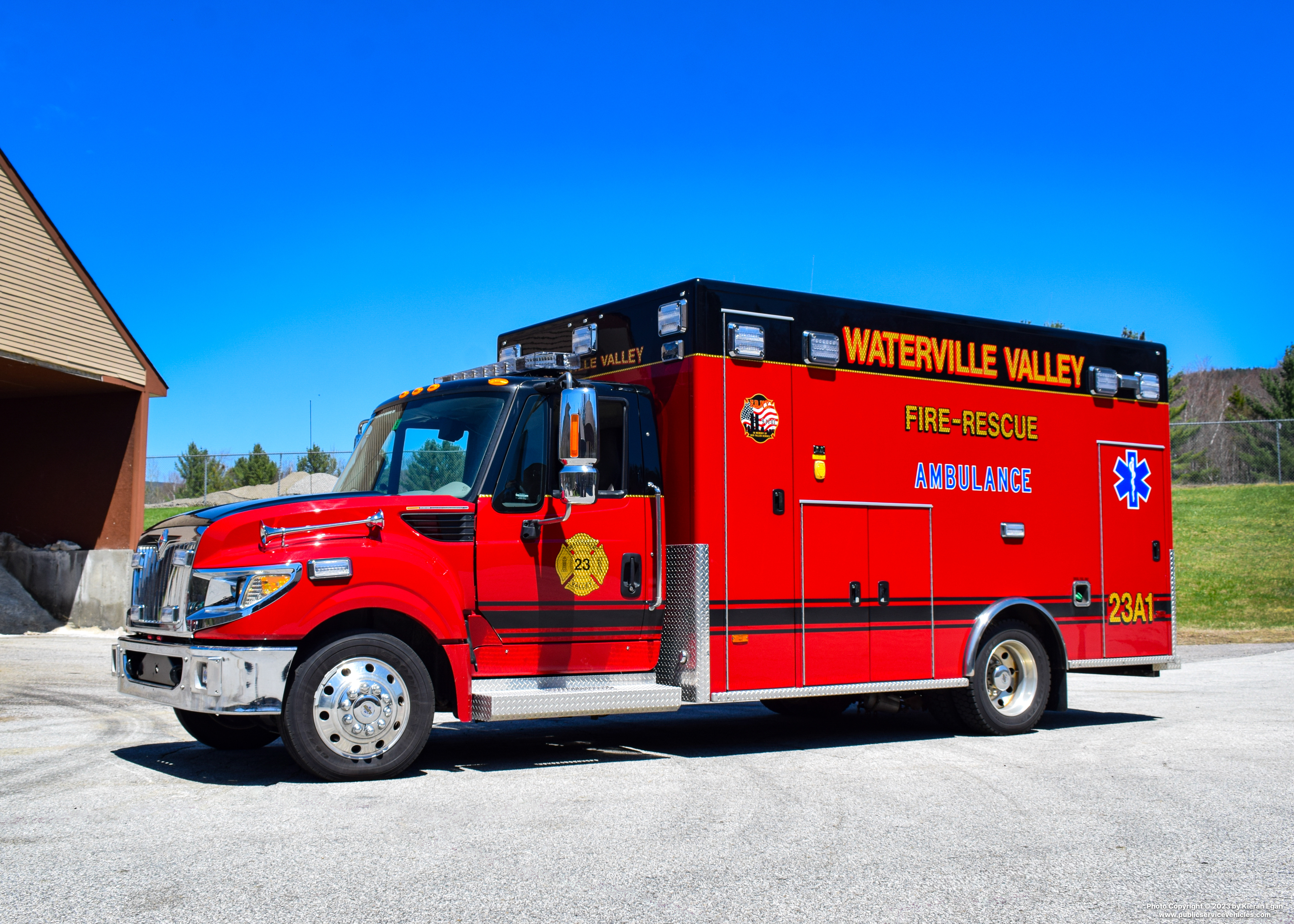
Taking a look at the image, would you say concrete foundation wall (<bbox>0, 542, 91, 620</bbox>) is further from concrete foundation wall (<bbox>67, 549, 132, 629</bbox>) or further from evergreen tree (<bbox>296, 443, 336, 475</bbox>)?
evergreen tree (<bbox>296, 443, 336, 475</bbox>)

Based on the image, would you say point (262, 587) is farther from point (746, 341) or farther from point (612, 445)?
point (746, 341)

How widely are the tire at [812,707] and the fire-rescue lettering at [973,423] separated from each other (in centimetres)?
251

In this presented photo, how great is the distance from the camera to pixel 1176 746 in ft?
30.4

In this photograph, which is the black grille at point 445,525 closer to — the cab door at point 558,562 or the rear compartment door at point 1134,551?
the cab door at point 558,562

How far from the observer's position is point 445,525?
7422mm

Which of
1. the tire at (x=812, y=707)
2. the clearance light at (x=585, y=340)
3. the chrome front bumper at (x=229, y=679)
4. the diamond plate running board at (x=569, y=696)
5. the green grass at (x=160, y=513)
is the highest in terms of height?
the clearance light at (x=585, y=340)

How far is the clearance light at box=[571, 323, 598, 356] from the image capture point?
30.3 feet

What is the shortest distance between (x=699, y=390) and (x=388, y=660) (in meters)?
2.89

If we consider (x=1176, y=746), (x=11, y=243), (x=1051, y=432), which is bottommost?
(x=1176, y=746)

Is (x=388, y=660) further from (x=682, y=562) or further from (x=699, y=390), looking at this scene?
(x=699, y=390)

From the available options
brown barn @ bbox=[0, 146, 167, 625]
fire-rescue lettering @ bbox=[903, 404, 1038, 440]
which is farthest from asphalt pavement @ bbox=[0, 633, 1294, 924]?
brown barn @ bbox=[0, 146, 167, 625]

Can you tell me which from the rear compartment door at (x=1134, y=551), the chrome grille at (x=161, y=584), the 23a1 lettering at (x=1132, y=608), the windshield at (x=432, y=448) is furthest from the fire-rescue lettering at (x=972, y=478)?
the chrome grille at (x=161, y=584)

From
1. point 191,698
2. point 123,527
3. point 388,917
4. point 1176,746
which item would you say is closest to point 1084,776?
point 1176,746

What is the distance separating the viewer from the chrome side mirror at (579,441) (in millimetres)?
7281
